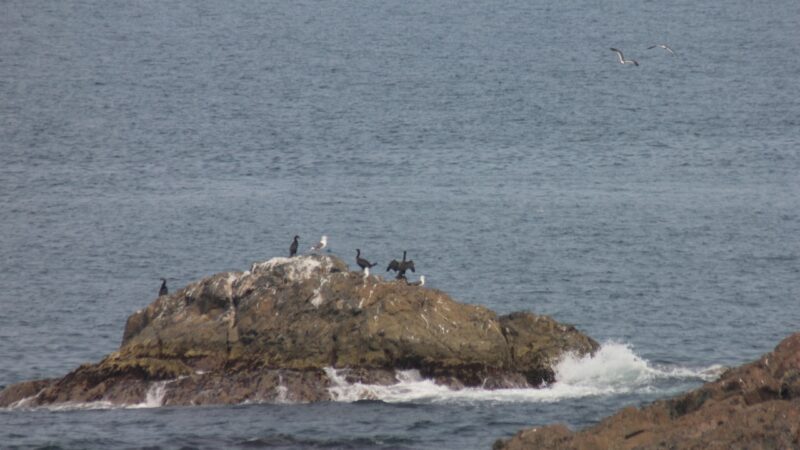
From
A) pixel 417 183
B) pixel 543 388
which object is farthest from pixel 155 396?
pixel 417 183

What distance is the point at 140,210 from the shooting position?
8319cm

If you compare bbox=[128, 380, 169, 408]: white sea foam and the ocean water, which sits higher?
the ocean water

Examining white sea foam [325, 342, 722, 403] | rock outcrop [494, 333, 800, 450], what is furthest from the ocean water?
rock outcrop [494, 333, 800, 450]

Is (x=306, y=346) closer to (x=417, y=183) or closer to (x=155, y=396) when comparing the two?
(x=155, y=396)

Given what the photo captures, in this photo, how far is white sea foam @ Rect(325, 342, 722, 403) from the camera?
41.8 metres

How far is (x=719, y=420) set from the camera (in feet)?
87.3

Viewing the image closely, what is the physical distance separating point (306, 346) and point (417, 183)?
165ft

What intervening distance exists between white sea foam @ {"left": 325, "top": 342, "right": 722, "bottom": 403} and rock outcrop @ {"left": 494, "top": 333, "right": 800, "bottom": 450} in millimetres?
12465

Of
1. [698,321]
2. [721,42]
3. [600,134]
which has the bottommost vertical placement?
[698,321]

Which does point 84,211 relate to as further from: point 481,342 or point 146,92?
point 146,92

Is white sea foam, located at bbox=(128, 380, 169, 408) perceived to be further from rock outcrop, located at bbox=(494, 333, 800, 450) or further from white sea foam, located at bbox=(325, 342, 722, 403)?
rock outcrop, located at bbox=(494, 333, 800, 450)

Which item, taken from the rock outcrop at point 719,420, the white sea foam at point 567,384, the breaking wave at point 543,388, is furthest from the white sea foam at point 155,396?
the rock outcrop at point 719,420

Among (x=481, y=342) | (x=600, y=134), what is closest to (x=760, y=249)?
(x=481, y=342)

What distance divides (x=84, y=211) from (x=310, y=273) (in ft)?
137
